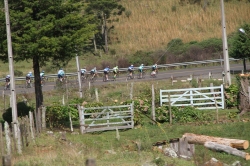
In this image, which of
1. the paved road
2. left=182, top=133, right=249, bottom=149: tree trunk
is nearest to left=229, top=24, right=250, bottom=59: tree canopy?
the paved road

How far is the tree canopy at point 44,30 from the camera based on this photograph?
27438mm

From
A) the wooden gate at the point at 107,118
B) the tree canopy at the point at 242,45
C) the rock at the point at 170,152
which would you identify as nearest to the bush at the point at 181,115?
the wooden gate at the point at 107,118

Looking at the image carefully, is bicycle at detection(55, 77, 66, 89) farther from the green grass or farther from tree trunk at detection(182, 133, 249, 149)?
tree trunk at detection(182, 133, 249, 149)

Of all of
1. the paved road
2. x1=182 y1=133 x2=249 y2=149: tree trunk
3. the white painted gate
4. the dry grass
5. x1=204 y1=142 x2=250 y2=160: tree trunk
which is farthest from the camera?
the dry grass

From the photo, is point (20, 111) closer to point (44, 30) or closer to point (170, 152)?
point (44, 30)

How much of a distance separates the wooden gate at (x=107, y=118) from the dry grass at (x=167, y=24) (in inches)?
1713

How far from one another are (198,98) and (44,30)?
402 inches

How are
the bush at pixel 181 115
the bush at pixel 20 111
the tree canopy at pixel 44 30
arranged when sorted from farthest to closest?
the bush at pixel 181 115, the bush at pixel 20 111, the tree canopy at pixel 44 30

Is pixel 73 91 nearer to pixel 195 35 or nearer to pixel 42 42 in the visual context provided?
pixel 42 42

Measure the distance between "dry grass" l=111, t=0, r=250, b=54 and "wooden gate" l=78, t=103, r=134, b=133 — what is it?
4350 centimetres

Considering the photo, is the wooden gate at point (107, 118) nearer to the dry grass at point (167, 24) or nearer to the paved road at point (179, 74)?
the paved road at point (179, 74)

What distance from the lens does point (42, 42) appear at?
1076 inches

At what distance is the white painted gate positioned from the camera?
3350 cm

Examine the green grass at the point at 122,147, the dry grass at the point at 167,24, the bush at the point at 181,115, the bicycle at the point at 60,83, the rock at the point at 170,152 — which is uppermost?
the dry grass at the point at 167,24
